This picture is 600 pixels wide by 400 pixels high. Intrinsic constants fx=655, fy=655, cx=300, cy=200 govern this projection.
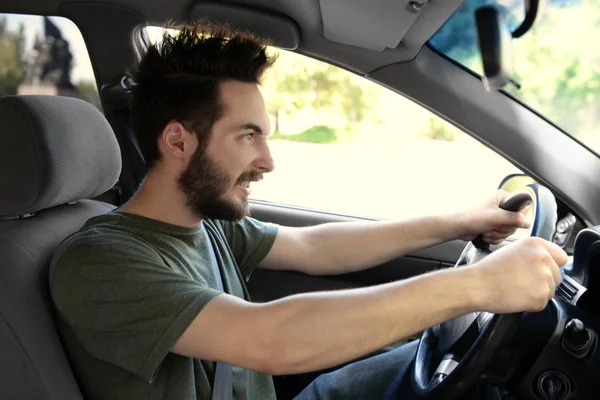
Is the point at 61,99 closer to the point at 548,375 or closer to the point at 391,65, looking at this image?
the point at 391,65

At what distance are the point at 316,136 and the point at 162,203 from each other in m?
1.00

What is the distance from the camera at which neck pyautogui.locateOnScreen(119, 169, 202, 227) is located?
5.01 feet

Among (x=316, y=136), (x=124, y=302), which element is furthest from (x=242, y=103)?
(x=316, y=136)

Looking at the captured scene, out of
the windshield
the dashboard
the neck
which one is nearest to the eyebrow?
the neck

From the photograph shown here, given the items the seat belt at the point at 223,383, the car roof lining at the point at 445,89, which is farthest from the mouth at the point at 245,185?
the car roof lining at the point at 445,89

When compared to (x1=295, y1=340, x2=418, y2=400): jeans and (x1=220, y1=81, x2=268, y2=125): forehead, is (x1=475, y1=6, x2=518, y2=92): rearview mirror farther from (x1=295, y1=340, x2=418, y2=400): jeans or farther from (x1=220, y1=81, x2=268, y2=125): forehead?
(x1=295, y1=340, x2=418, y2=400): jeans

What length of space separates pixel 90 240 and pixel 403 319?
657 mm

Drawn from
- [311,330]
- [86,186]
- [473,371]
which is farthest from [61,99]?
[473,371]

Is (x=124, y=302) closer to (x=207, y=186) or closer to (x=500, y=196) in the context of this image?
(x=207, y=186)

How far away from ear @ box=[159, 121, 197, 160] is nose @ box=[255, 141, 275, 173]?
6.2 inches

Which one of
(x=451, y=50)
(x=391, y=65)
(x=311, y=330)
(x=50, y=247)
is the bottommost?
(x=50, y=247)

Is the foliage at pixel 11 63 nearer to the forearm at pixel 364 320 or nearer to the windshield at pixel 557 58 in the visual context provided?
the windshield at pixel 557 58

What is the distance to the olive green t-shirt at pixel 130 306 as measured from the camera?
1.23 m

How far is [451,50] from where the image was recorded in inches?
78.0
